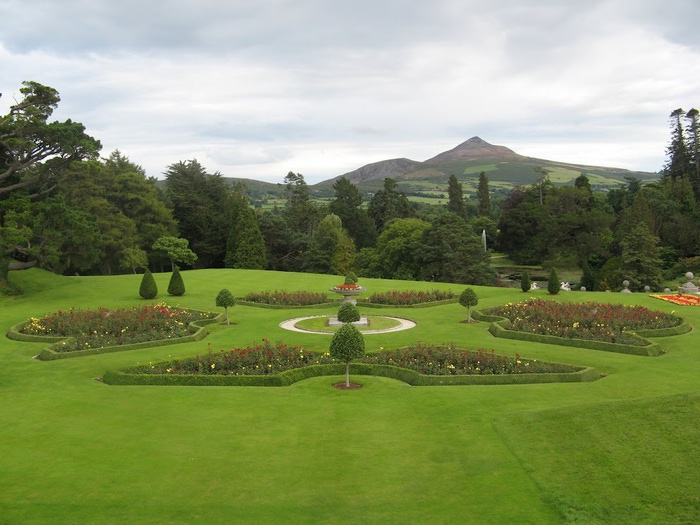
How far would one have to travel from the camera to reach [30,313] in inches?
1304

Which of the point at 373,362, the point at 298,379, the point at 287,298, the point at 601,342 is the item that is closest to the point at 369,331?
the point at 373,362

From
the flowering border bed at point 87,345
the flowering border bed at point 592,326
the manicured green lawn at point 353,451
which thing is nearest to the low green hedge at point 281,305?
the flowering border bed at point 87,345

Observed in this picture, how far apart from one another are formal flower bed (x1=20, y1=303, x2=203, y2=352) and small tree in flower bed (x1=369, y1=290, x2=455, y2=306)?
12.2m

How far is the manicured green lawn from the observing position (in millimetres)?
10305

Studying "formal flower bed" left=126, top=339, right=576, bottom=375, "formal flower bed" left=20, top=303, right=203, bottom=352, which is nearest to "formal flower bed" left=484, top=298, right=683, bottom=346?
"formal flower bed" left=126, top=339, right=576, bottom=375

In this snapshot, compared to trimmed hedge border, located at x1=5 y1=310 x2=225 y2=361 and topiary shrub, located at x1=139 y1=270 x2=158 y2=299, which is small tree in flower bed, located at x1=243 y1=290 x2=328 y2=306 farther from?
trimmed hedge border, located at x1=5 y1=310 x2=225 y2=361

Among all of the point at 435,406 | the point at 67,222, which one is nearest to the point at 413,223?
the point at 67,222

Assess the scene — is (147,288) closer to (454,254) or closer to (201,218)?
(454,254)

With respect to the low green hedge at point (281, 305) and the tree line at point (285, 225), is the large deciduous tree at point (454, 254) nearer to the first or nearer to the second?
the tree line at point (285, 225)

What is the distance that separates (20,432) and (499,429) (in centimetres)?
1196

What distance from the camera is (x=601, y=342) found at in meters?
24.0

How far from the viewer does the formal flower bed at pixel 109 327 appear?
25.9 meters

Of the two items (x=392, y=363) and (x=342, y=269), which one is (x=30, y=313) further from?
(x=342, y=269)

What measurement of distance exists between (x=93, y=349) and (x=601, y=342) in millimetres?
21564
